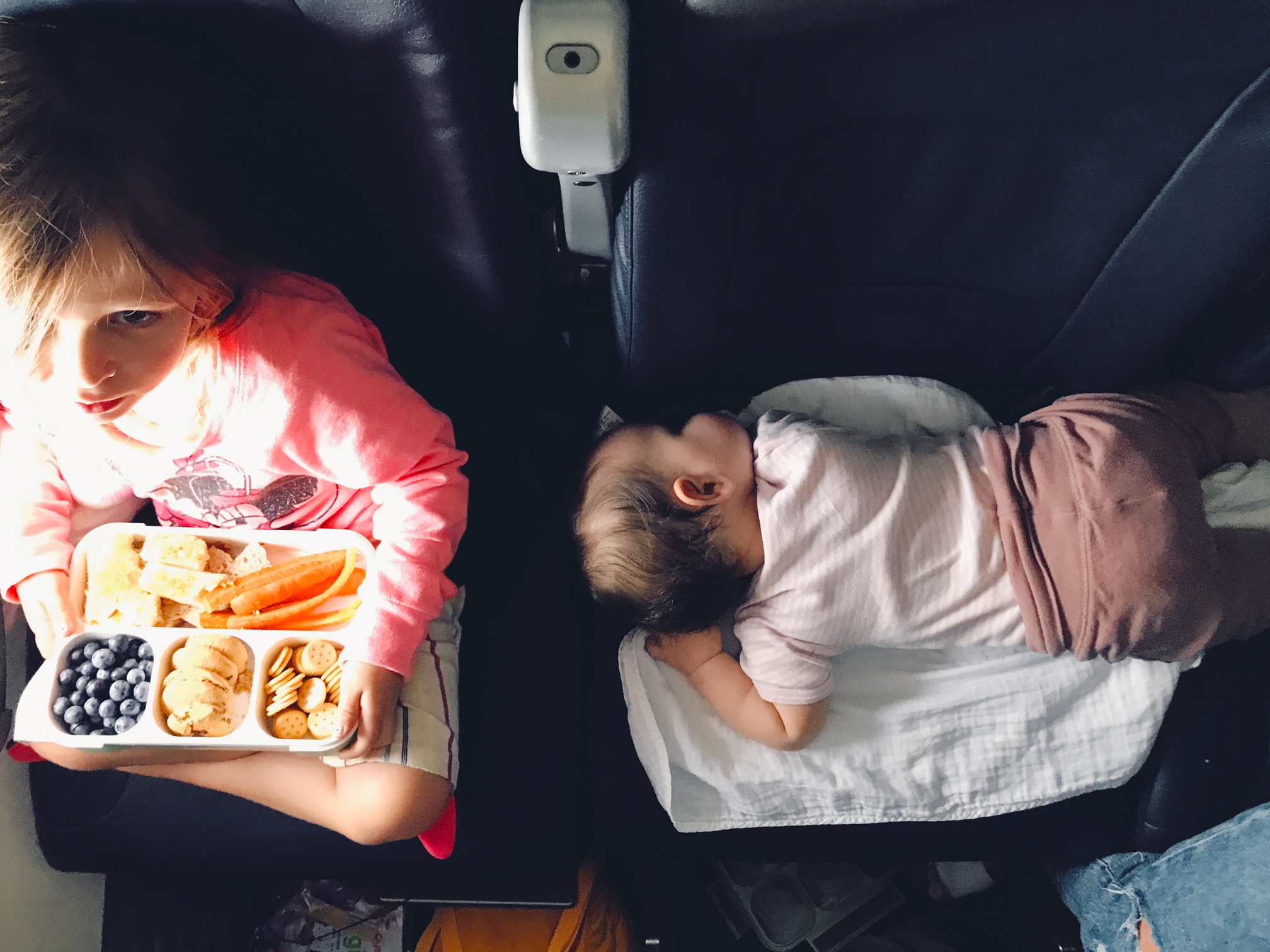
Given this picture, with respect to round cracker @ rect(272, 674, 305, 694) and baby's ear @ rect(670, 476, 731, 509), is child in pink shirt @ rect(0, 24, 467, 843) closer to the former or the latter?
round cracker @ rect(272, 674, 305, 694)

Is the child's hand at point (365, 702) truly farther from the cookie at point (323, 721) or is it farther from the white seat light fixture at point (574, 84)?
the white seat light fixture at point (574, 84)

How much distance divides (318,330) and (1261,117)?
85cm

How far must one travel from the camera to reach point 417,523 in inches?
35.0

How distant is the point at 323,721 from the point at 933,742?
706 mm

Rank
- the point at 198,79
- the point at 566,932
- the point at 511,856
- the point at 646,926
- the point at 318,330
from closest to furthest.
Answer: the point at 198,79, the point at 318,330, the point at 511,856, the point at 566,932, the point at 646,926

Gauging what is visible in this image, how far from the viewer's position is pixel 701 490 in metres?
0.98

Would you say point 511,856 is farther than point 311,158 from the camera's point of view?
Yes

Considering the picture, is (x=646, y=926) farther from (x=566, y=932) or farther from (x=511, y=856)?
(x=511, y=856)

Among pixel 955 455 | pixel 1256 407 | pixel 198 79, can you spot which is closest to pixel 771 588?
pixel 955 455

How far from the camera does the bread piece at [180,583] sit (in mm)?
851

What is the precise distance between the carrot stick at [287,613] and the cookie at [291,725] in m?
0.10

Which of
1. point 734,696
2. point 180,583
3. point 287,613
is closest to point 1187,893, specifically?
point 734,696

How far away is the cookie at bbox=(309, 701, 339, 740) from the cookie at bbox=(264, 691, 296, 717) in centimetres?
2

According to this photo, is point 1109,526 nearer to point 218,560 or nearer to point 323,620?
point 323,620
